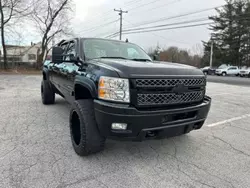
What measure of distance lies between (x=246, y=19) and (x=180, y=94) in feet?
145

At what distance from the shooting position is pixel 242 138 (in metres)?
3.74

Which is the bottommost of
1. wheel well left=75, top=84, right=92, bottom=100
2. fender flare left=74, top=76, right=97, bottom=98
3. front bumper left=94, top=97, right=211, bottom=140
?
front bumper left=94, top=97, right=211, bottom=140

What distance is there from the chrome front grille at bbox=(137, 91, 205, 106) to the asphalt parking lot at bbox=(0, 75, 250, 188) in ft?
2.78

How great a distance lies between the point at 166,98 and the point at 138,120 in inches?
18.7

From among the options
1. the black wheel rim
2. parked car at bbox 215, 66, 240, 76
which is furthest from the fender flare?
parked car at bbox 215, 66, 240, 76

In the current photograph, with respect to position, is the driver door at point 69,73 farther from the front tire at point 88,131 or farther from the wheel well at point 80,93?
the front tire at point 88,131

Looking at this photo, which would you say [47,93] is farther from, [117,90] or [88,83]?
[117,90]

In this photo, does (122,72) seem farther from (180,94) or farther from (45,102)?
(45,102)

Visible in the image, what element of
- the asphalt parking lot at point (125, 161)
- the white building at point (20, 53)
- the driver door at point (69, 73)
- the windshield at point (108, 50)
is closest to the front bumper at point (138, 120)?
the asphalt parking lot at point (125, 161)

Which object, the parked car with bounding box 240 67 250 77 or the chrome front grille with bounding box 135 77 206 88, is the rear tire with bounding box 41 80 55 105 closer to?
the chrome front grille with bounding box 135 77 206 88

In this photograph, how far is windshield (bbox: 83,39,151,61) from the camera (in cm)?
349

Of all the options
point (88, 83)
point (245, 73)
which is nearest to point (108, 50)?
point (88, 83)

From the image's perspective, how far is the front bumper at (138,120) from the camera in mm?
2309

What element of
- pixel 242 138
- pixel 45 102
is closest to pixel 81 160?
pixel 242 138
